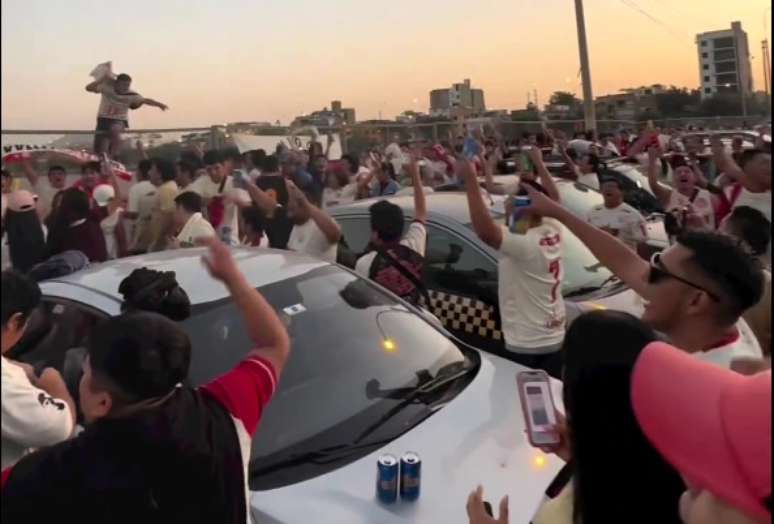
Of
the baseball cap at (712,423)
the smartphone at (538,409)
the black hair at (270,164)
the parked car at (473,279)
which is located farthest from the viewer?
the parked car at (473,279)

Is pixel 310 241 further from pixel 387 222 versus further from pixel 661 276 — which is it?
pixel 661 276

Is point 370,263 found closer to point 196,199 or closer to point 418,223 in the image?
point 418,223

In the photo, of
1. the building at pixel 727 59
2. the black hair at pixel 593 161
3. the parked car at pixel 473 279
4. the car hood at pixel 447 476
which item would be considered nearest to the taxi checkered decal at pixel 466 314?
the parked car at pixel 473 279

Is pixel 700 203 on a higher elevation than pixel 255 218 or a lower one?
lower

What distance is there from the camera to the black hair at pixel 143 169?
106 inches

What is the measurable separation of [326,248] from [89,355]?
9.16ft

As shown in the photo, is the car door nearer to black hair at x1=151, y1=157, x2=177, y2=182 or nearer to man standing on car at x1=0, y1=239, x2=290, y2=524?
black hair at x1=151, y1=157, x2=177, y2=182

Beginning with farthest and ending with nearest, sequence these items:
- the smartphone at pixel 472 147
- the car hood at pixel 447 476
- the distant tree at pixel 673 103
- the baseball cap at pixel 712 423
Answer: the distant tree at pixel 673 103 → the smartphone at pixel 472 147 → the car hood at pixel 447 476 → the baseball cap at pixel 712 423

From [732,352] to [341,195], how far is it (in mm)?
4986

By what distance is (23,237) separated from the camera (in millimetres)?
1252

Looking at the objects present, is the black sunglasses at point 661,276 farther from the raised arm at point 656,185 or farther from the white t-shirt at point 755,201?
the raised arm at point 656,185

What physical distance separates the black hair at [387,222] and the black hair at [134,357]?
2662 millimetres

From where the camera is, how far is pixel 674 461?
938mm

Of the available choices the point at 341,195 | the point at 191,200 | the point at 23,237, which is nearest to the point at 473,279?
the point at 341,195
